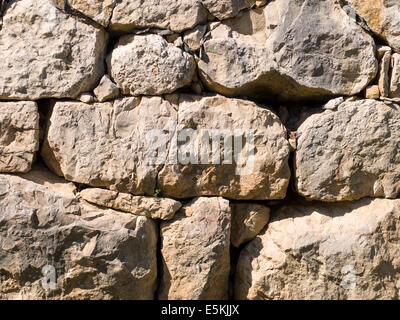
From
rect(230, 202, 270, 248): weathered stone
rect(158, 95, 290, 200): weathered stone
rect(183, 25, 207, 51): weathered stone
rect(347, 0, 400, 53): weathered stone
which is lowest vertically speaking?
rect(230, 202, 270, 248): weathered stone

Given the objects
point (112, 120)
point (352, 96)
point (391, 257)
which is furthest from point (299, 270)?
point (112, 120)

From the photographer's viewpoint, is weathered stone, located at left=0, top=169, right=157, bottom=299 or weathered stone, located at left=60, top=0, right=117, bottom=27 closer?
weathered stone, located at left=0, top=169, right=157, bottom=299

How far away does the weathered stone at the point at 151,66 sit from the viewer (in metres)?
3.52

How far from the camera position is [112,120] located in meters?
3.55

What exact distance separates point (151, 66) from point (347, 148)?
1.53 metres

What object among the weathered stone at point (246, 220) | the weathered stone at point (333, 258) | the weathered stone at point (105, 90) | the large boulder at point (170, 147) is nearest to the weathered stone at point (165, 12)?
the weathered stone at point (105, 90)

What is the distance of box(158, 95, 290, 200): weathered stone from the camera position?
3.56 meters

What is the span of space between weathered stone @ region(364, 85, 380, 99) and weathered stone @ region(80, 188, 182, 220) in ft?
5.30

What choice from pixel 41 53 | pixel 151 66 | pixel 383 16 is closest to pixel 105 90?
pixel 151 66

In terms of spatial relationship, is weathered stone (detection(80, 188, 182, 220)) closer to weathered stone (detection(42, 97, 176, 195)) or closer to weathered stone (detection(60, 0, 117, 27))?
weathered stone (detection(42, 97, 176, 195))

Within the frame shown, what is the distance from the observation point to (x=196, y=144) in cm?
356

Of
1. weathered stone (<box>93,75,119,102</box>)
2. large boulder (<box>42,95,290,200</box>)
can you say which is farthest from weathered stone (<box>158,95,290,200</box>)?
weathered stone (<box>93,75,119,102</box>)

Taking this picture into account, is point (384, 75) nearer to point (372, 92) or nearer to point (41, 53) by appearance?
point (372, 92)

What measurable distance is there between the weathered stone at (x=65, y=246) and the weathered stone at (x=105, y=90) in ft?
2.38
